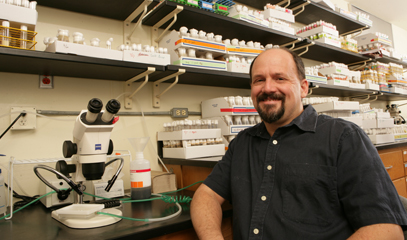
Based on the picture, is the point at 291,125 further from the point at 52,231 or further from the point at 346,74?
the point at 346,74

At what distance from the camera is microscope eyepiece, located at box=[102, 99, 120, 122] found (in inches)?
37.4

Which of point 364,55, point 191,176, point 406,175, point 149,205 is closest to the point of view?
point 149,205

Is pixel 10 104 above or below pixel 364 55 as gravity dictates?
below

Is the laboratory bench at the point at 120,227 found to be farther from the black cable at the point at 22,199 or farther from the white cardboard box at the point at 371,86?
the white cardboard box at the point at 371,86

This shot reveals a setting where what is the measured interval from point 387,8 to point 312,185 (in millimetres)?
4359

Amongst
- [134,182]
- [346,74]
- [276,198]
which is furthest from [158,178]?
[346,74]

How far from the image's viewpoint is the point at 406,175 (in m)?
2.34

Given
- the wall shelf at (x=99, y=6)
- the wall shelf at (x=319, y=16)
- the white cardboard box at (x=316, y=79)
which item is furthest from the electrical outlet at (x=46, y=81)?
the white cardboard box at (x=316, y=79)

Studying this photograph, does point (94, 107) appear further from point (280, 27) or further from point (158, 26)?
point (280, 27)

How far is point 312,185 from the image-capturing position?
2.95 ft

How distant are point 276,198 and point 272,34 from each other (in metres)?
1.60

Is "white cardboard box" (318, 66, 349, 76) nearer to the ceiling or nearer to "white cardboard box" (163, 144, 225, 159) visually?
"white cardboard box" (163, 144, 225, 159)

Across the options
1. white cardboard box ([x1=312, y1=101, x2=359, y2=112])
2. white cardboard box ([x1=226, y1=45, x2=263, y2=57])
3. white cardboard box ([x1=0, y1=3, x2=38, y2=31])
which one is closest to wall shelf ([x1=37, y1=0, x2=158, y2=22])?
white cardboard box ([x1=0, y1=3, x2=38, y2=31])

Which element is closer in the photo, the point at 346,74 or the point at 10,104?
the point at 10,104
